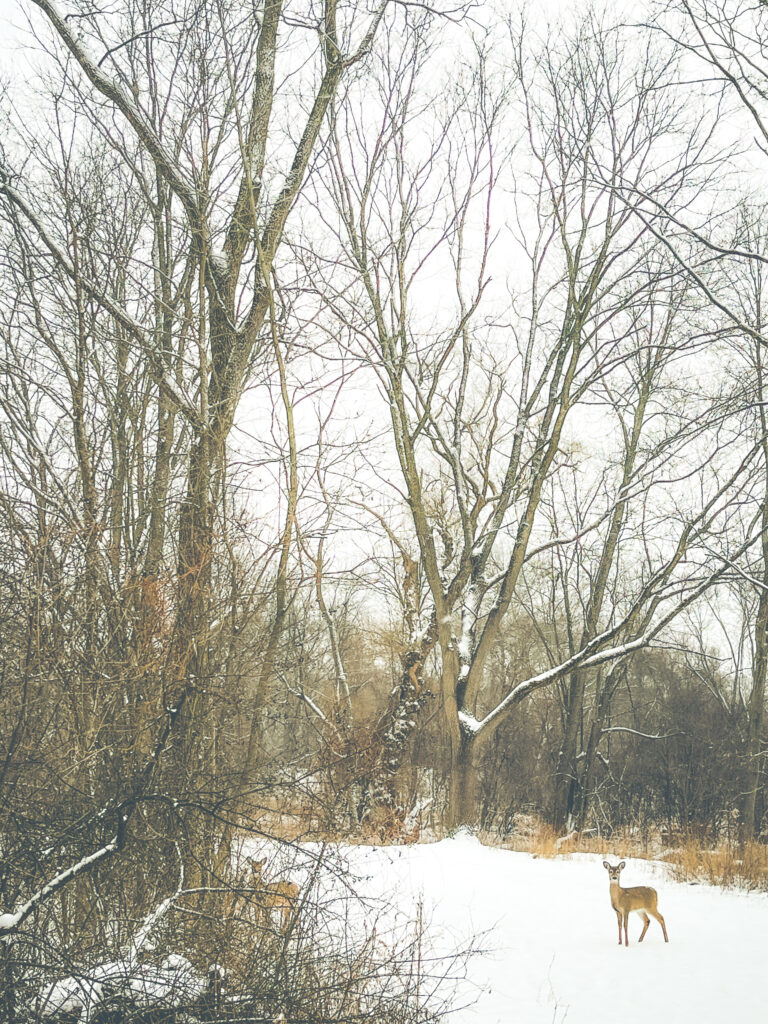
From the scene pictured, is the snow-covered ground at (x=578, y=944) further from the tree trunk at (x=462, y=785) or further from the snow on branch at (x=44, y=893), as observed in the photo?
the tree trunk at (x=462, y=785)

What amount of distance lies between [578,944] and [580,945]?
0.03 meters

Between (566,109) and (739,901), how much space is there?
34.1 feet

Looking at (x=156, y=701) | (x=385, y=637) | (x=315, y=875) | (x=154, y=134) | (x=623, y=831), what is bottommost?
(x=623, y=831)

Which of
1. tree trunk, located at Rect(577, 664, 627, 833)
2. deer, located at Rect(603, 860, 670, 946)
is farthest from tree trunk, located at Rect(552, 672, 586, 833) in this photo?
deer, located at Rect(603, 860, 670, 946)

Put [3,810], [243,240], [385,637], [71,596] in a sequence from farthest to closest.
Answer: [385,637]
[243,240]
[71,596]
[3,810]

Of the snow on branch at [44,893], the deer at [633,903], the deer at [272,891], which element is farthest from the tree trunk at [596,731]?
the snow on branch at [44,893]

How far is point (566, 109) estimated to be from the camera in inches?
434

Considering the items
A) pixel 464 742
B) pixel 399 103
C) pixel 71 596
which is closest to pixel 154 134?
pixel 71 596

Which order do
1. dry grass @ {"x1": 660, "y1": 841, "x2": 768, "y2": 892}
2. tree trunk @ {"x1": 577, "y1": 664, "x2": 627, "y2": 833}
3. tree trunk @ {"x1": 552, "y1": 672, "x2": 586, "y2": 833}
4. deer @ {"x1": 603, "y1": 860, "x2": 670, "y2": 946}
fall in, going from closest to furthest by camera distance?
deer @ {"x1": 603, "y1": 860, "x2": 670, "y2": 946} < dry grass @ {"x1": 660, "y1": 841, "x2": 768, "y2": 892} < tree trunk @ {"x1": 577, "y1": 664, "x2": 627, "y2": 833} < tree trunk @ {"x1": 552, "y1": 672, "x2": 586, "y2": 833}

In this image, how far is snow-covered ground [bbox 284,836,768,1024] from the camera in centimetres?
417

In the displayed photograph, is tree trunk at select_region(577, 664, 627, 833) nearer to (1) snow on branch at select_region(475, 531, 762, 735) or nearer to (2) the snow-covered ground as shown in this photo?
(1) snow on branch at select_region(475, 531, 762, 735)

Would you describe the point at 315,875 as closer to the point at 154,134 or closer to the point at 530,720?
the point at 154,134

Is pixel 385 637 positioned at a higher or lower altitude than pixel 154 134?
lower

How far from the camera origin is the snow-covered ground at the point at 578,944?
4.17 m
